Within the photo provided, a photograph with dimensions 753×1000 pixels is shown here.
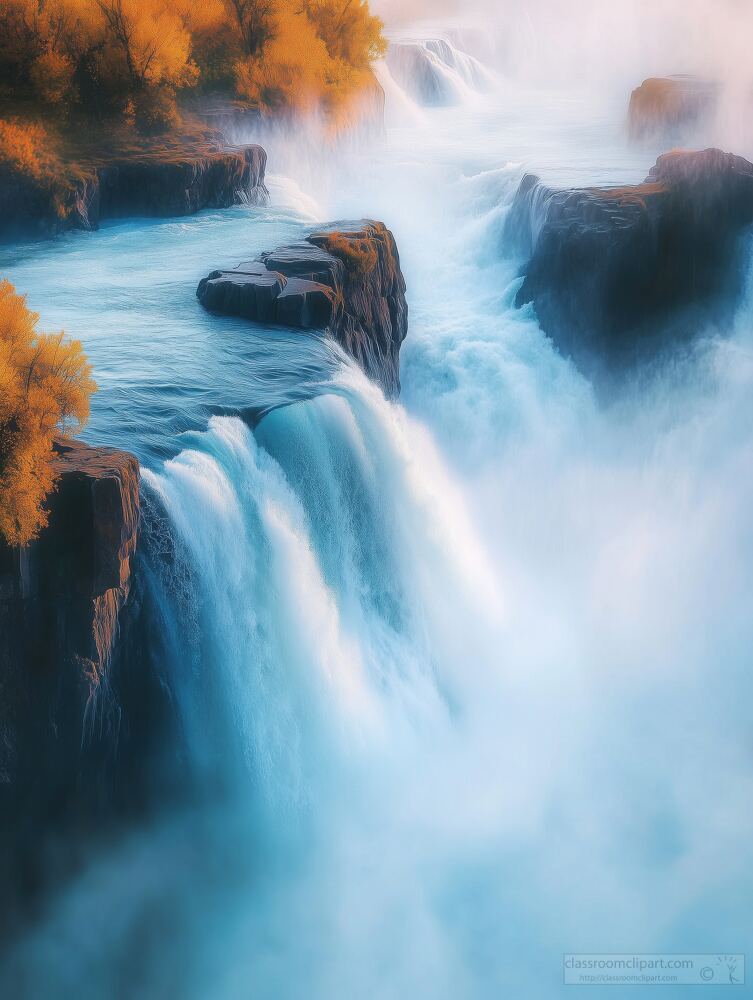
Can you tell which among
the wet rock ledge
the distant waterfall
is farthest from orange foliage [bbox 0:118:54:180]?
the distant waterfall

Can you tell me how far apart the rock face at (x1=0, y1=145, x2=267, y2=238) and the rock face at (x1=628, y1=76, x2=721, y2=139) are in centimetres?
1495

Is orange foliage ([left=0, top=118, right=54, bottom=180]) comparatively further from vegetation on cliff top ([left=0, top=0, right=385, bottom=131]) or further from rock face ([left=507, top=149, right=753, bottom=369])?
rock face ([left=507, top=149, right=753, bottom=369])

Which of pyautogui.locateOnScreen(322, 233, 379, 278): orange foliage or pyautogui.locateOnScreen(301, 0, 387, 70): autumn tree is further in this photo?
pyautogui.locateOnScreen(301, 0, 387, 70): autumn tree

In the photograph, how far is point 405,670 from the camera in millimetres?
11430

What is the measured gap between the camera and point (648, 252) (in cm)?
1872

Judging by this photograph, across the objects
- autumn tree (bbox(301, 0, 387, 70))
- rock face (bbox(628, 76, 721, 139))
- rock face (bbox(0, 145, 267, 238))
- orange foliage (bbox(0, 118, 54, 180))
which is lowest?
rock face (bbox(0, 145, 267, 238))

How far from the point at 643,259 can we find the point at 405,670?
38.4 ft

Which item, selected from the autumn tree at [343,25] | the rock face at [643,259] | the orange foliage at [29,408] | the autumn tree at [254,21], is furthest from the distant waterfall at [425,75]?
the orange foliage at [29,408]

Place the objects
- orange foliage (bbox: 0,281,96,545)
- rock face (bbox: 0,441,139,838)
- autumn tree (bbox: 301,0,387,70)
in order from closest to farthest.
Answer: orange foliage (bbox: 0,281,96,545) → rock face (bbox: 0,441,139,838) → autumn tree (bbox: 301,0,387,70)

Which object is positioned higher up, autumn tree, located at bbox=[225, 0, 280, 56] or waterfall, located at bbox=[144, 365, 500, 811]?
autumn tree, located at bbox=[225, 0, 280, 56]

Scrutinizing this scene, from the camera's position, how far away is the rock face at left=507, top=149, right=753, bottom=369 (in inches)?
735

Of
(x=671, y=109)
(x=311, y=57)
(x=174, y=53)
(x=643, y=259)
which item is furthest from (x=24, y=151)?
(x=671, y=109)

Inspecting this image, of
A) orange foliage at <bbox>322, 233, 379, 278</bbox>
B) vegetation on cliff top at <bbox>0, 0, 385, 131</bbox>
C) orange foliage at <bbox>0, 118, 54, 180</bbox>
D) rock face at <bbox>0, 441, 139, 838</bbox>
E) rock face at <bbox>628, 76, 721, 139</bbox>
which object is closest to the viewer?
rock face at <bbox>0, 441, 139, 838</bbox>

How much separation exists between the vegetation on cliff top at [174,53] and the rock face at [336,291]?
8.12 metres
